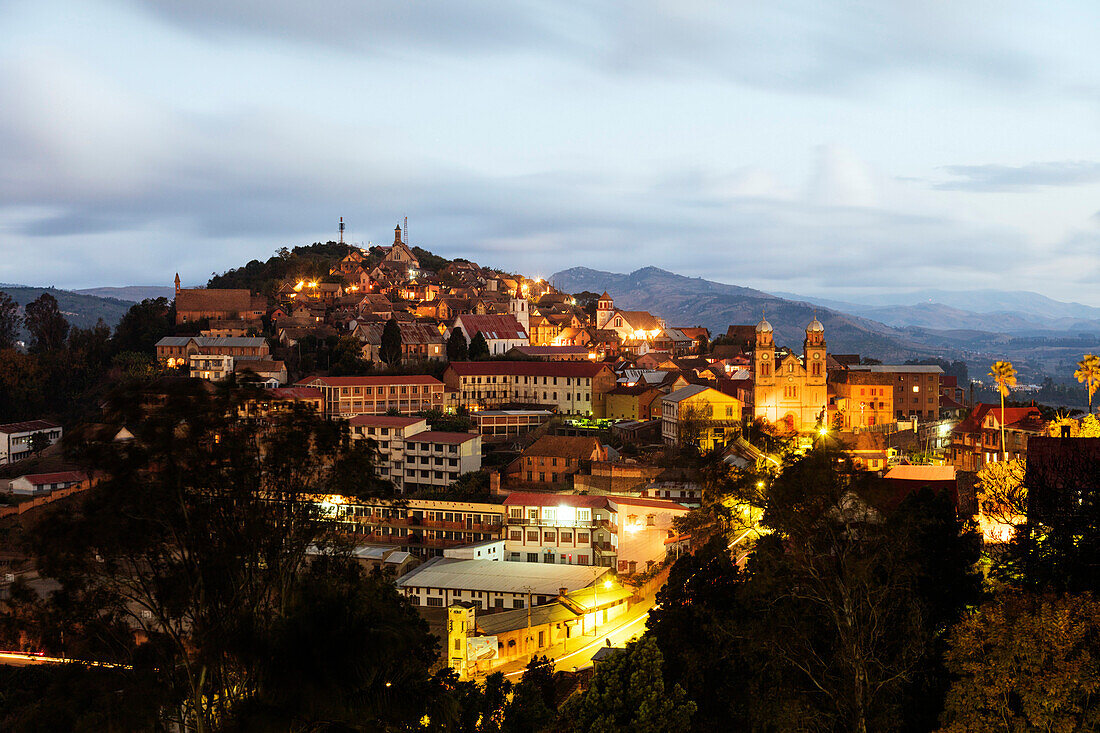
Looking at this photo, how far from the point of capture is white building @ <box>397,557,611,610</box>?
26234mm

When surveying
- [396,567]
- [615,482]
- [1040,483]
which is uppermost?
[1040,483]

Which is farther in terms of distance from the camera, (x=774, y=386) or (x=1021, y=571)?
(x=774, y=386)

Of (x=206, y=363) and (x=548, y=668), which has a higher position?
(x=206, y=363)

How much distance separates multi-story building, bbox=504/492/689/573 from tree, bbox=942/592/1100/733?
18.8 m

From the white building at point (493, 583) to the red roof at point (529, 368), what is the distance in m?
18.2

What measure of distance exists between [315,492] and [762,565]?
681cm

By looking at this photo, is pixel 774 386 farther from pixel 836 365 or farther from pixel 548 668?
pixel 548 668

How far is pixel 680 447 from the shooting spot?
127 feet

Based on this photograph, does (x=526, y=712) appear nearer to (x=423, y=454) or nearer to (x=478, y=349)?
(x=423, y=454)

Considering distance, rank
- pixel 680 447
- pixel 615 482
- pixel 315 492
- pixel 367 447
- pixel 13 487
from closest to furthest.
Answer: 1. pixel 315 492
2. pixel 367 447
3. pixel 615 482
4. pixel 680 447
5. pixel 13 487

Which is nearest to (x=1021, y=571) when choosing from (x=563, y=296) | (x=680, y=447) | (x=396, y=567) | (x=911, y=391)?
(x=396, y=567)

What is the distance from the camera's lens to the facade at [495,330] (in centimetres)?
5781

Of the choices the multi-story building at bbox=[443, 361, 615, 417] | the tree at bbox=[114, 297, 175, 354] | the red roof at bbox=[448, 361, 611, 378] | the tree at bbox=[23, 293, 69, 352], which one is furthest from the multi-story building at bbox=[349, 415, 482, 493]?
the tree at bbox=[23, 293, 69, 352]

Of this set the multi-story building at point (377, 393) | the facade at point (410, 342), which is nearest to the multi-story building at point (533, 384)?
the multi-story building at point (377, 393)
